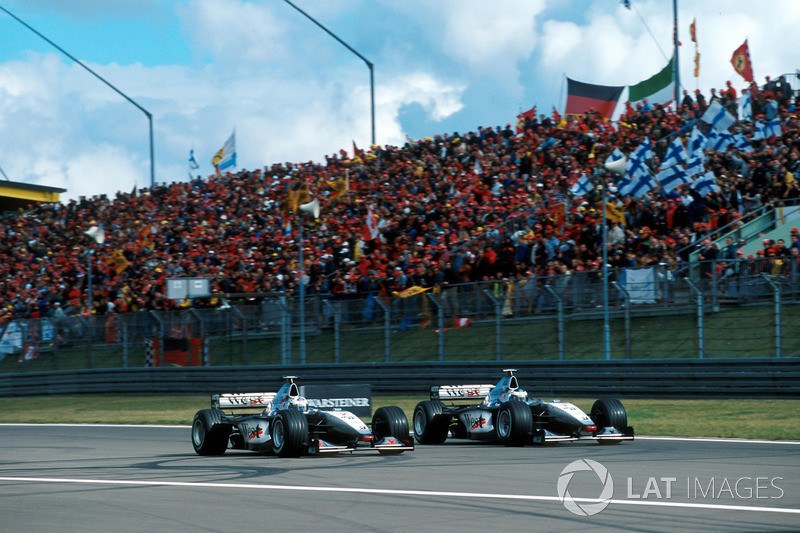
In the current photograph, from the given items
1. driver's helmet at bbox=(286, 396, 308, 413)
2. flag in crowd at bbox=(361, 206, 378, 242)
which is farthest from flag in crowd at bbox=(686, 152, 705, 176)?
driver's helmet at bbox=(286, 396, 308, 413)

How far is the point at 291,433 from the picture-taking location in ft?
36.6

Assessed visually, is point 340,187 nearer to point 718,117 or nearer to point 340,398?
point 718,117

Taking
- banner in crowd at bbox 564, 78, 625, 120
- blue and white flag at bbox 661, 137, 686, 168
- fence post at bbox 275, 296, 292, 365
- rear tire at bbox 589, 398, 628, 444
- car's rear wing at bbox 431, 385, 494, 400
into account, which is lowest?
rear tire at bbox 589, 398, 628, 444

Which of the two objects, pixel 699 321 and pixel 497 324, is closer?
pixel 699 321

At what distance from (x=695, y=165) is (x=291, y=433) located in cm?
1199

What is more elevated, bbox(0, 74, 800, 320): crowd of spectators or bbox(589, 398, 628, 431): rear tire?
bbox(0, 74, 800, 320): crowd of spectators

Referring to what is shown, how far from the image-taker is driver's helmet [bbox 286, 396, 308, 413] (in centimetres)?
1173

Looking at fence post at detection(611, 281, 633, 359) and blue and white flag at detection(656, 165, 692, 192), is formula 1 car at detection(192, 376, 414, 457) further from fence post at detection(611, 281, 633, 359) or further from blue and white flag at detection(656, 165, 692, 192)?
blue and white flag at detection(656, 165, 692, 192)

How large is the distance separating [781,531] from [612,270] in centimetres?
1173

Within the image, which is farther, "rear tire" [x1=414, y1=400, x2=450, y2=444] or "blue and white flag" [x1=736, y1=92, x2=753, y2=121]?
"blue and white flag" [x1=736, y1=92, x2=753, y2=121]

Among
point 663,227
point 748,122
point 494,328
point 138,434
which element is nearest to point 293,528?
point 138,434

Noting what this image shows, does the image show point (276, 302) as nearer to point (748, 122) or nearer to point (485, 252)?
point (485, 252)

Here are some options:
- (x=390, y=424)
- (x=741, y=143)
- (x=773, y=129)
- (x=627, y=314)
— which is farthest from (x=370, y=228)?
(x=390, y=424)

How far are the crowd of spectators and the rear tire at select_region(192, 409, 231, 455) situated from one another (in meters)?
9.18
